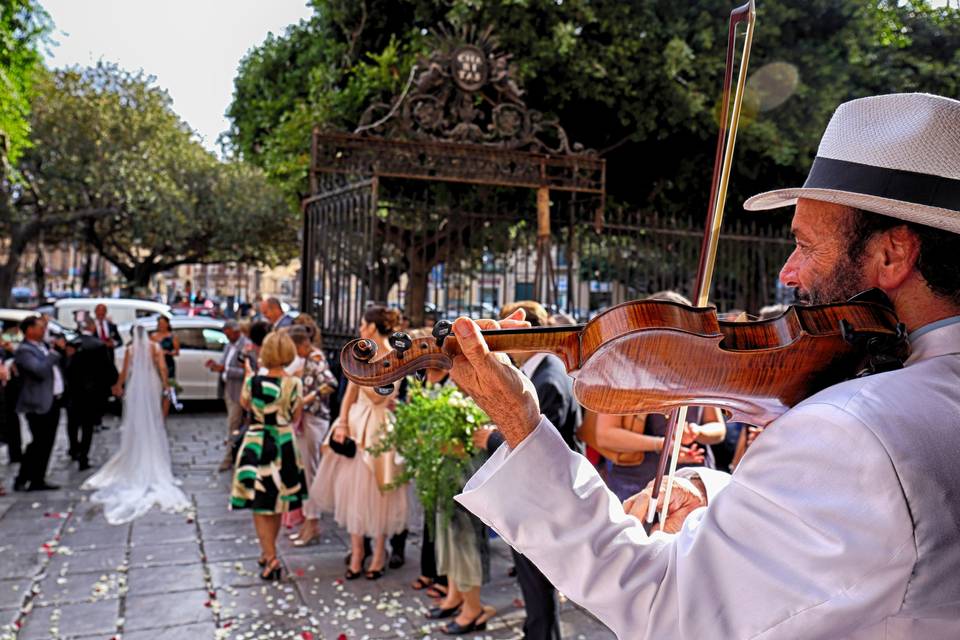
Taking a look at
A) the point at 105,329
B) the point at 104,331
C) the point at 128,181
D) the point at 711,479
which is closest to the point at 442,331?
the point at 711,479

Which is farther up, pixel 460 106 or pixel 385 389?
pixel 460 106

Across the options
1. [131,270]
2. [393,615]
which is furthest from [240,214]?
[393,615]

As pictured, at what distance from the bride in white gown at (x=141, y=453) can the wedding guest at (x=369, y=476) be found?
9.10 feet

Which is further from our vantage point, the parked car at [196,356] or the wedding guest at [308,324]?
the parked car at [196,356]

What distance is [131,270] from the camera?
128 feet

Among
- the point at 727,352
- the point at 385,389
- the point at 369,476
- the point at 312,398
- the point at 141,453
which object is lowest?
the point at 141,453

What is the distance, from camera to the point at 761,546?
1136 millimetres

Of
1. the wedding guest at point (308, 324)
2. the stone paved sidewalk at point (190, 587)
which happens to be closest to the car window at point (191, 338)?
the stone paved sidewalk at point (190, 587)

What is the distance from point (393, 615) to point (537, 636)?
130 cm

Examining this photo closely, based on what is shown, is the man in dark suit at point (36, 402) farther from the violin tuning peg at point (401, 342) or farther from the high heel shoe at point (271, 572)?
the violin tuning peg at point (401, 342)

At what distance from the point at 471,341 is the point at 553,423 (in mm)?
2993

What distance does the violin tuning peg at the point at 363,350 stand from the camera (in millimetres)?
1491

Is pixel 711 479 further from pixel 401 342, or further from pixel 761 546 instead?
pixel 401 342

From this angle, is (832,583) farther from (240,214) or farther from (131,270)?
(131,270)
